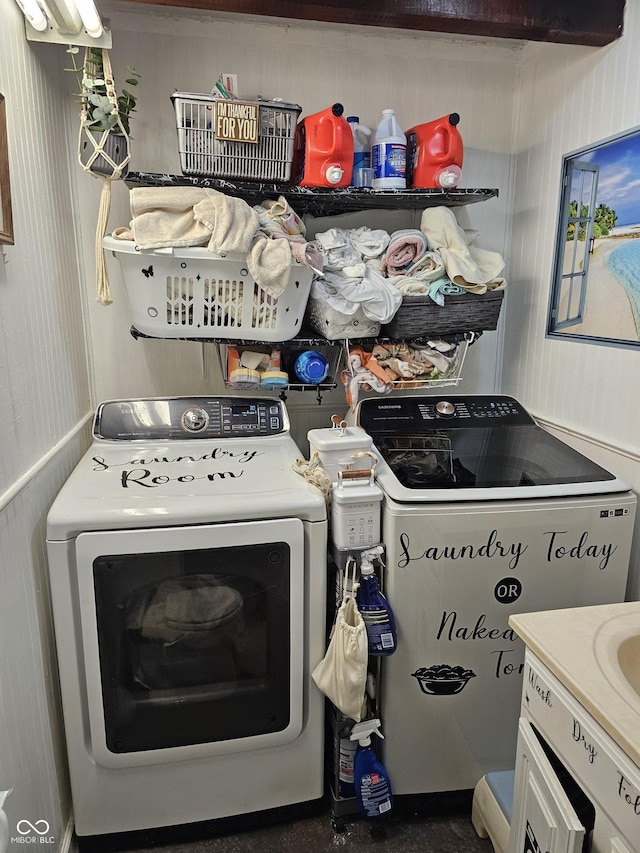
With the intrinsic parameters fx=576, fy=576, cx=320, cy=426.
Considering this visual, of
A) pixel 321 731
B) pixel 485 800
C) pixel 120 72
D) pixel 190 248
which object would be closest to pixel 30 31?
pixel 120 72

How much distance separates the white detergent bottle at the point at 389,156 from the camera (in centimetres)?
194

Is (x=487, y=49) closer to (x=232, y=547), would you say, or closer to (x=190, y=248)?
(x=190, y=248)

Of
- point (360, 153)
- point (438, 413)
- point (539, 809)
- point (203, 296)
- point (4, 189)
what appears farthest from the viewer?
point (438, 413)

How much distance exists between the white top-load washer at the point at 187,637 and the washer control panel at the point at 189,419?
206mm

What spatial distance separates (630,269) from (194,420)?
1.44 meters

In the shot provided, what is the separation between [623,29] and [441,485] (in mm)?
1448

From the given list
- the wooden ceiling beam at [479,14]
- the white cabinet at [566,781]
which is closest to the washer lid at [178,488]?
the white cabinet at [566,781]

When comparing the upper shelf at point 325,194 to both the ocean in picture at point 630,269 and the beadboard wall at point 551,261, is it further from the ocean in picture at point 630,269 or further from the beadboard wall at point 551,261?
the ocean in picture at point 630,269

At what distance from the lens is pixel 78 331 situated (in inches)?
81.1

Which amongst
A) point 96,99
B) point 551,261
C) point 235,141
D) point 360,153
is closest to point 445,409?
point 551,261

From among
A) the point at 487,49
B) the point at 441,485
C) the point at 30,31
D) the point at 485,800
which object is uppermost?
the point at 487,49

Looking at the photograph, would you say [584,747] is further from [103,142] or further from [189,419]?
[103,142]

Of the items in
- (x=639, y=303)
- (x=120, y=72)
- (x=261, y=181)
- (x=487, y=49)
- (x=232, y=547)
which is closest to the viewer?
(x=232, y=547)

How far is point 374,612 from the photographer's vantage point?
1.59 m
